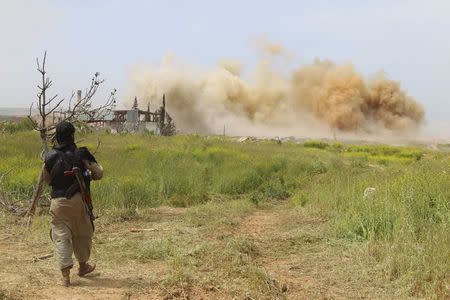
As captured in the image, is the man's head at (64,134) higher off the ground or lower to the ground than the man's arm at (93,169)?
higher

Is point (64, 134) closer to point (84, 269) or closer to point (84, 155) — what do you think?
point (84, 155)

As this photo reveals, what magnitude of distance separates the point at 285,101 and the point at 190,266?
49936mm

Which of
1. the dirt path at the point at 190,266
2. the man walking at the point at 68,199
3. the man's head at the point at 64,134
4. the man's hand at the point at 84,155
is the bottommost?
the dirt path at the point at 190,266

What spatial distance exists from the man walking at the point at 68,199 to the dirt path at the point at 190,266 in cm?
37

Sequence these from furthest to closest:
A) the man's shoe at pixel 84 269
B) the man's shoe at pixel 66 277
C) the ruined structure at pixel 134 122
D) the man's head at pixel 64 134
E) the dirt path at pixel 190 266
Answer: the ruined structure at pixel 134 122 < the man's shoe at pixel 84 269 < the man's head at pixel 64 134 < the man's shoe at pixel 66 277 < the dirt path at pixel 190 266

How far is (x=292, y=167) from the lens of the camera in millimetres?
16734

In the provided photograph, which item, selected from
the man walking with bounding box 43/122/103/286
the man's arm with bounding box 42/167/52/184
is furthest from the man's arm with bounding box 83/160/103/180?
the man's arm with bounding box 42/167/52/184

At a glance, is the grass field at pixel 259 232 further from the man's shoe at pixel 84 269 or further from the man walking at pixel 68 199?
the man walking at pixel 68 199

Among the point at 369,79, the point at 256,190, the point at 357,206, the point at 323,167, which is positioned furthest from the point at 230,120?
the point at 357,206

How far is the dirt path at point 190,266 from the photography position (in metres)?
5.18

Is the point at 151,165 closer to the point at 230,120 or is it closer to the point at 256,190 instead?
the point at 256,190

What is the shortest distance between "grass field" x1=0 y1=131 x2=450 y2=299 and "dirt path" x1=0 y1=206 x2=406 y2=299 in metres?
0.02

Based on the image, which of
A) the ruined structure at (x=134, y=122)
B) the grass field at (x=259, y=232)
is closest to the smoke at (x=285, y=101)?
the ruined structure at (x=134, y=122)

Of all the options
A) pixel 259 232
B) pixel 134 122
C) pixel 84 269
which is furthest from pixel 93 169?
pixel 134 122
